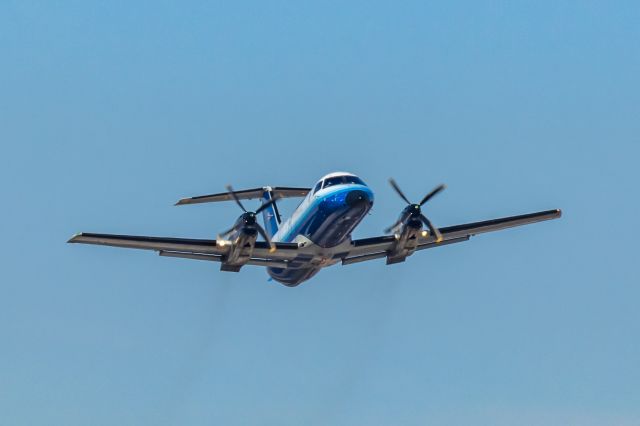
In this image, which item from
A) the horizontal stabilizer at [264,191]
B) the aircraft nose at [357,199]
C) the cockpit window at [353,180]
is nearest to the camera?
the aircraft nose at [357,199]

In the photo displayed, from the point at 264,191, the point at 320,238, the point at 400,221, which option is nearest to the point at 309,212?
the point at 320,238

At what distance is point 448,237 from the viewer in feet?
136

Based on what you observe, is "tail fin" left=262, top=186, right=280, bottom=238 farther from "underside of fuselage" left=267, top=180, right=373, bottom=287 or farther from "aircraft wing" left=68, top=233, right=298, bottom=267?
"aircraft wing" left=68, top=233, right=298, bottom=267

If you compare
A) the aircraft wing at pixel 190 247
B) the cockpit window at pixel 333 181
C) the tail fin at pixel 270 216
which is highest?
the tail fin at pixel 270 216

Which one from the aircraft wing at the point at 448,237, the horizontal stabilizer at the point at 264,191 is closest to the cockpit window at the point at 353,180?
A: the aircraft wing at the point at 448,237

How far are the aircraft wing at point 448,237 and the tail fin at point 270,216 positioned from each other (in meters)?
6.79

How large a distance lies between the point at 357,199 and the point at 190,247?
6489 millimetres

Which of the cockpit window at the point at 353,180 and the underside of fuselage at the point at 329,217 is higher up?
the cockpit window at the point at 353,180

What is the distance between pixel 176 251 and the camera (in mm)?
38562

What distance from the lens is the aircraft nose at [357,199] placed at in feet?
121

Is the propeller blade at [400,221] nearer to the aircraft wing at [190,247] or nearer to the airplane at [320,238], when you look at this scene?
the airplane at [320,238]

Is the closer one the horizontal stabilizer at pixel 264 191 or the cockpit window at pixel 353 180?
the cockpit window at pixel 353 180

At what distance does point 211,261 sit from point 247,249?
1.61m

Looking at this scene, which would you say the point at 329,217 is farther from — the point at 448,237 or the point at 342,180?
the point at 448,237
